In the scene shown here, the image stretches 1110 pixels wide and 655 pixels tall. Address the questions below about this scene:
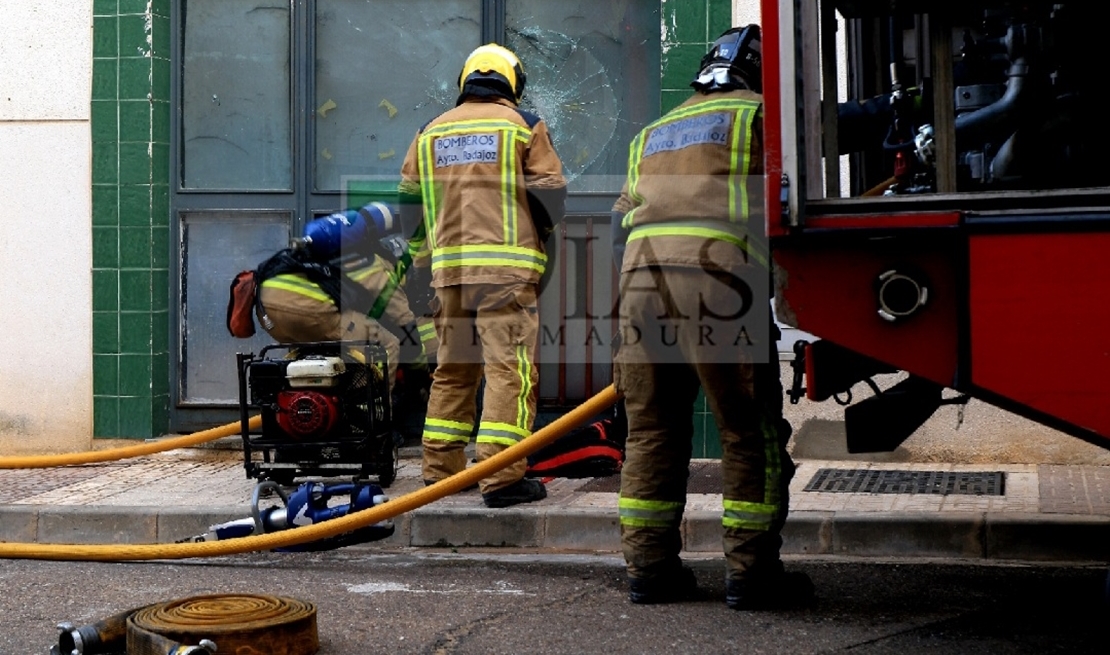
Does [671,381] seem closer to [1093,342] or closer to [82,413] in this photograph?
[1093,342]

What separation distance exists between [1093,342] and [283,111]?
577 cm

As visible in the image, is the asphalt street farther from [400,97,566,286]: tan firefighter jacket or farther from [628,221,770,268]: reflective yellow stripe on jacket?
[400,97,566,286]: tan firefighter jacket

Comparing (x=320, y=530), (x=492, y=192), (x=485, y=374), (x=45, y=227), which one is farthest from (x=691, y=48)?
(x=320, y=530)

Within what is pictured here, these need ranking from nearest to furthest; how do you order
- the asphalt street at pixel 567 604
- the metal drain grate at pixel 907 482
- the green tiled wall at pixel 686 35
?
the asphalt street at pixel 567 604
the metal drain grate at pixel 907 482
the green tiled wall at pixel 686 35

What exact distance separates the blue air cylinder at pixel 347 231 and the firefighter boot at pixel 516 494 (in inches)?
57.1

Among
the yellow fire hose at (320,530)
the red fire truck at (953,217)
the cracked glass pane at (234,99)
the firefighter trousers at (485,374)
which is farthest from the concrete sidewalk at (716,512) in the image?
the cracked glass pane at (234,99)

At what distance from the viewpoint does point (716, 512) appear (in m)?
6.45

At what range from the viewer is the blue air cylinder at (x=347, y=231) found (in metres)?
7.35

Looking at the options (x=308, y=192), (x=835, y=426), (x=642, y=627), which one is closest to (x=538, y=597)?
(x=642, y=627)

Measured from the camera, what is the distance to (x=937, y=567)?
19.2 feet

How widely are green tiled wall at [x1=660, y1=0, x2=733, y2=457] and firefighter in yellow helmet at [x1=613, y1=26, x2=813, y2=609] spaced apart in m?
3.07

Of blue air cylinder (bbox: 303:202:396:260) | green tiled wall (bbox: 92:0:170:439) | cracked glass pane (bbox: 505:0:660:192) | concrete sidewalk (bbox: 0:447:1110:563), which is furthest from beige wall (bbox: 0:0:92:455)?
cracked glass pane (bbox: 505:0:660:192)

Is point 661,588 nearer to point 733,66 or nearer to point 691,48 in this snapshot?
point 733,66

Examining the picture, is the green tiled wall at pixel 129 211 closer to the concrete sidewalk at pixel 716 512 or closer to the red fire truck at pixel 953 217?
the concrete sidewalk at pixel 716 512
